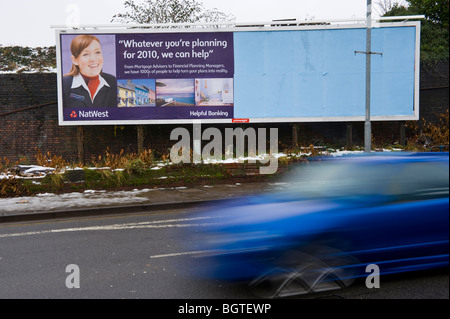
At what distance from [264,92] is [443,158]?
42.7 ft

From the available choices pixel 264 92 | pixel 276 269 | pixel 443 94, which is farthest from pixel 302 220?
pixel 443 94

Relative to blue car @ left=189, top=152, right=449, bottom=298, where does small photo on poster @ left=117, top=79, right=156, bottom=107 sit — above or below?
above

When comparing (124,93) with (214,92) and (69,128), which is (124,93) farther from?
(214,92)

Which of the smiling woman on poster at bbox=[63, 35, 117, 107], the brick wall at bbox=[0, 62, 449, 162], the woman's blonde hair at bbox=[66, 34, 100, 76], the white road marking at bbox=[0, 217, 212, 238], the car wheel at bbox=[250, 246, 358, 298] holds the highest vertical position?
the woman's blonde hair at bbox=[66, 34, 100, 76]

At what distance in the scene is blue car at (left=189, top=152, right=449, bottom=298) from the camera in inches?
177

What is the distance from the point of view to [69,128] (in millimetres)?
18828

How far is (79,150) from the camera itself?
59.1 ft

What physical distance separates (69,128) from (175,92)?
17.2 ft

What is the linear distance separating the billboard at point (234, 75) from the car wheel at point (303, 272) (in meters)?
13.5

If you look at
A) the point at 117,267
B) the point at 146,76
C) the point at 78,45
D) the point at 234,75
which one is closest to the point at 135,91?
the point at 146,76

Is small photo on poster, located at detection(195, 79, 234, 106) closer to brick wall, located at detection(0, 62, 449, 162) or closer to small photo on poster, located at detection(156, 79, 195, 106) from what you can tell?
small photo on poster, located at detection(156, 79, 195, 106)

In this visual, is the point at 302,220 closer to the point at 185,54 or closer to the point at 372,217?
the point at 372,217

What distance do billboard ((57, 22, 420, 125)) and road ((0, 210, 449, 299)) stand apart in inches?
357

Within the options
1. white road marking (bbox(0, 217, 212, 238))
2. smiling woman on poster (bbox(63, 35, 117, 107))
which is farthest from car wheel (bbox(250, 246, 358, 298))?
smiling woman on poster (bbox(63, 35, 117, 107))
